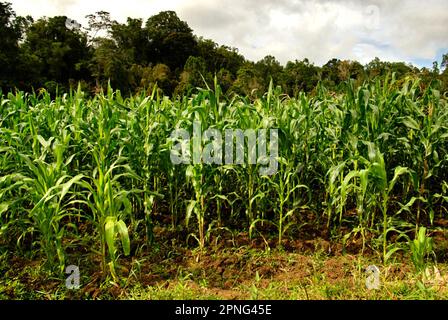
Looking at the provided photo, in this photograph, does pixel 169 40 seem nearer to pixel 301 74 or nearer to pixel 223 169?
pixel 301 74

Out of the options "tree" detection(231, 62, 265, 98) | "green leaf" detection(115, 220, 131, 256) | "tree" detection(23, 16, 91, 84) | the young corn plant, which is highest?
"tree" detection(23, 16, 91, 84)

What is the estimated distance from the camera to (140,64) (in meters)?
38.8

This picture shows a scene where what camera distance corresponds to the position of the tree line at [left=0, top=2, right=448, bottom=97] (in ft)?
31.7

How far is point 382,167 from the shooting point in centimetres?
235

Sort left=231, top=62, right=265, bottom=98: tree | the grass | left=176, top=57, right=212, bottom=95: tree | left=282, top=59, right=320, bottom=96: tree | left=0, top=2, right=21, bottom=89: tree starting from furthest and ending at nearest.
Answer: left=282, top=59, right=320, bottom=96: tree
left=176, top=57, right=212, bottom=95: tree
left=0, top=2, right=21, bottom=89: tree
left=231, top=62, right=265, bottom=98: tree
the grass

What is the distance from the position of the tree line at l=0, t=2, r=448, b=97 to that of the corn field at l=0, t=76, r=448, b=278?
0.33 m

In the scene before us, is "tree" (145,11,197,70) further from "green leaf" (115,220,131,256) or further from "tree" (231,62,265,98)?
"green leaf" (115,220,131,256)

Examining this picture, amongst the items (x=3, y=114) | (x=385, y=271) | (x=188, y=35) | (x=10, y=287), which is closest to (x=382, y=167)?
(x=385, y=271)

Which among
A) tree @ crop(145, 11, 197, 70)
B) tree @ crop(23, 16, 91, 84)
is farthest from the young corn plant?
tree @ crop(145, 11, 197, 70)

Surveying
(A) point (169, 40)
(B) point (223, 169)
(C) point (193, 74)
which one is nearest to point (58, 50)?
(C) point (193, 74)

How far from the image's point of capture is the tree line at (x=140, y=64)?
31.7 feet
